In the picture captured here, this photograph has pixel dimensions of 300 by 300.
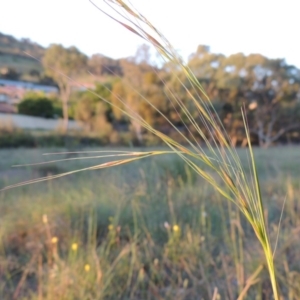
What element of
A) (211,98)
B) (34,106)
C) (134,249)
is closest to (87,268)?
(134,249)

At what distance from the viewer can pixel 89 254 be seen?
2916mm

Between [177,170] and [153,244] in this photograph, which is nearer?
[153,244]

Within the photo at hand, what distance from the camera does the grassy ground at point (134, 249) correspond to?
278cm

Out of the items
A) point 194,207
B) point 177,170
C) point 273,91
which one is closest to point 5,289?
point 194,207

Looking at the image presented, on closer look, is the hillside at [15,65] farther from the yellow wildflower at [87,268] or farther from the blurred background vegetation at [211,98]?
the yellow wildflower at [87,268]

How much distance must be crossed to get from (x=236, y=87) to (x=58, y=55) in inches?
498

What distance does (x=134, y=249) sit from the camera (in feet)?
9.68

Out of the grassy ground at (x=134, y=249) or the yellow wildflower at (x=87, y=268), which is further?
the grassy ground at (x=134, y=249)

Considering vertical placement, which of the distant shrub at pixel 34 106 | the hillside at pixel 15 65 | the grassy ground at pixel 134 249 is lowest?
the grassy ground at pixel 134 249

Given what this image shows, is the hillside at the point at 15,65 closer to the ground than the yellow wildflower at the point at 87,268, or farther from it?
farther from it

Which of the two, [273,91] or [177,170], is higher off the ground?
[273,91]

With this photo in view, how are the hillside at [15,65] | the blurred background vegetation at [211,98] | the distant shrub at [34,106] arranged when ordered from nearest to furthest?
the hillside at [15,65]
the distant shrub at [34,106]
the blurred background vegetation at [211,98]

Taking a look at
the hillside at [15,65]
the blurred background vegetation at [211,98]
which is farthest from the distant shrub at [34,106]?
the hillside at [15,65]

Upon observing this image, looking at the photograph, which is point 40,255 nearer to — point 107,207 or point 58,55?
point 107,207
